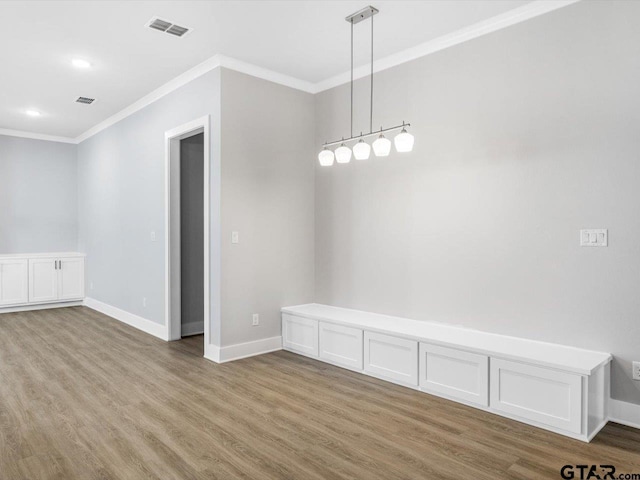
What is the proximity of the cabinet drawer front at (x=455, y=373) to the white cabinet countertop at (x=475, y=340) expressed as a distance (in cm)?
7

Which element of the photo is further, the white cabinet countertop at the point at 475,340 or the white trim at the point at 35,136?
the white trim at the point at 35,136

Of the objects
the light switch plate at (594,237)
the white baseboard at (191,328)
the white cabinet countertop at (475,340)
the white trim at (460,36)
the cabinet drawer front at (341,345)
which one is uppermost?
the white trim at (460,36)

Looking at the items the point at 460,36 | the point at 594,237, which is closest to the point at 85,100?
the point at 460,36

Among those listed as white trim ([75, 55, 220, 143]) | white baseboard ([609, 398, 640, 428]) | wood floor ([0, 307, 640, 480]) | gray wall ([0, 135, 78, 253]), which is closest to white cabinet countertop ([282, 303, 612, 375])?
white baseboard ([609, 398, 640, 428])

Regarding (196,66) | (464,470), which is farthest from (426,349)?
(196,66)

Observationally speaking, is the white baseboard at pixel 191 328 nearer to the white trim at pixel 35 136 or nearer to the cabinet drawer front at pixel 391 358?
the cabinet drawer front at pixel 391 358

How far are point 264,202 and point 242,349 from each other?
4.86ft

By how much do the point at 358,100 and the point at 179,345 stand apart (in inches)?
127

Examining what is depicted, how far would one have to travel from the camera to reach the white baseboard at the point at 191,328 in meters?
5.42

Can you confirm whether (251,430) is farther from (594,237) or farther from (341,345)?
(594,237)

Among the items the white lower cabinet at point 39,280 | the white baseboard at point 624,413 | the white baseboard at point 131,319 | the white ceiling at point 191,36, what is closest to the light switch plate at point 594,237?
the white baseboard at point 624,413

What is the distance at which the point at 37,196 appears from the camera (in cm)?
764

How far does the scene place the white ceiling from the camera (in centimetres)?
331

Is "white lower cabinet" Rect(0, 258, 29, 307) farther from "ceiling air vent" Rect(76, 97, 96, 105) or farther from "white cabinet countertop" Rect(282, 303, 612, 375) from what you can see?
"white cabinet countertop" Rect(282, 303, 612, 375)
